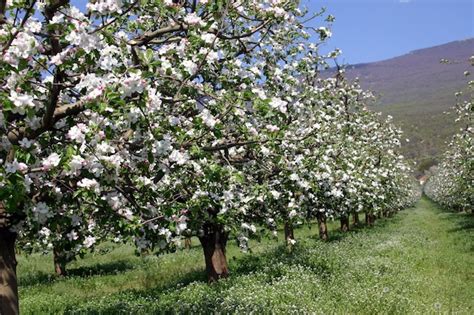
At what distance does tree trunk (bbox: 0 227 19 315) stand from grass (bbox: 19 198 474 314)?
3990mm

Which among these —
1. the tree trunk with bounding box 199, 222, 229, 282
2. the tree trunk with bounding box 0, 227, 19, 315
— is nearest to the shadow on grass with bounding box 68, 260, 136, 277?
the tree trunk with bounding box 199, 222, 229, 282

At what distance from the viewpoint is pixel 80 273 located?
26.7 metres

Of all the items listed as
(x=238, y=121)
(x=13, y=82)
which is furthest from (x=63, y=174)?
(x=238, y=121)

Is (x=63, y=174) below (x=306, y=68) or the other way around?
below

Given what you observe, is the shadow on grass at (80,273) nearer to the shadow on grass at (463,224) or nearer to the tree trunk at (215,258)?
the tree trunk at (215,258)

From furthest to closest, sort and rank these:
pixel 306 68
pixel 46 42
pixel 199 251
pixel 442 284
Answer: pixel 199 251, pixel 442 284, pixel 306 68, pixel 46 42

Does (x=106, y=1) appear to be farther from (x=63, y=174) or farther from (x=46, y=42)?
(x=63, y=174)

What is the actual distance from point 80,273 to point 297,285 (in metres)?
16.8

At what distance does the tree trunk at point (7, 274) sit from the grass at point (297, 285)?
3.99m

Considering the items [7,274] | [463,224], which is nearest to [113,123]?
[7,274]

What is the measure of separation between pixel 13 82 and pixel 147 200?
2.76 m

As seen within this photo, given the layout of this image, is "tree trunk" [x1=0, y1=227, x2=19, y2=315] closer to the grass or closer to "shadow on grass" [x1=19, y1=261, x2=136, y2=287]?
the grass

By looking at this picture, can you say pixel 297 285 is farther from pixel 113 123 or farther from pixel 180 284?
pixel 113 123

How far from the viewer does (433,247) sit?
2527 centimetres
